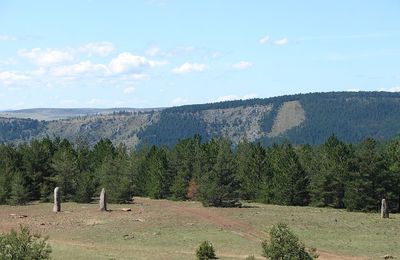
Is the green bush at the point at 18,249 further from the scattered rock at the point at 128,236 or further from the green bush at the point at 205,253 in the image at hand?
the scattered rock at the point at 128,236

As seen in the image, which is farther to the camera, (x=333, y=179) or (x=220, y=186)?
(x=333, y=179)

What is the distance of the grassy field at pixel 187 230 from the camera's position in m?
39.3

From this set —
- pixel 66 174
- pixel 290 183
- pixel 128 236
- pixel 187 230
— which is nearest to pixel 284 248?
pixel 128 236

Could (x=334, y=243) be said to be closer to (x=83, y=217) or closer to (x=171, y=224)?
(x=171, y=224)

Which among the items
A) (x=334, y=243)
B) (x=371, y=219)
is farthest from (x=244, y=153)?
(x=334, y=243)

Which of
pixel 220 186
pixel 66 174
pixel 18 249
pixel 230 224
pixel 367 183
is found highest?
pixel 18 249

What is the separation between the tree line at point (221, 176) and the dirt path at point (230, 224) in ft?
16.0

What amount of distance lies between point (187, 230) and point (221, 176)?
2148 cm

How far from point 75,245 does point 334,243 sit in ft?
64.0

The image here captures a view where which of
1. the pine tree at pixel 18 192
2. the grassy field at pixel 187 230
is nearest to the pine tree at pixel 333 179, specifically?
the grassy field at pixel 187 230

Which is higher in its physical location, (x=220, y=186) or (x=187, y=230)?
(x=220, y=186)

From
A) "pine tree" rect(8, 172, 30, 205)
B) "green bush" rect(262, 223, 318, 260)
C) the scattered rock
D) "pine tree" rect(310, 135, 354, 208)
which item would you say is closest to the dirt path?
the scattered rock

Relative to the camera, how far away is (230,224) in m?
53.4

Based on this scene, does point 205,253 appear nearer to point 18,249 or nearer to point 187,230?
point 18,249
